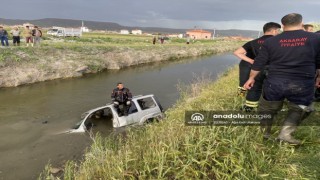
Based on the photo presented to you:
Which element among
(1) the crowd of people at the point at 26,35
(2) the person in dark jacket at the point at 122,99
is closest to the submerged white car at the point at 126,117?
(2) the person in dark jacket at the point at 122,99

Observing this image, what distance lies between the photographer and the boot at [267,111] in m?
5.14

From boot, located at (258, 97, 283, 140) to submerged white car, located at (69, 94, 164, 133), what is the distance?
6897mm

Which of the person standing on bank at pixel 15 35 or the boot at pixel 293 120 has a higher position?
the person standing on bank at pixel 15 35

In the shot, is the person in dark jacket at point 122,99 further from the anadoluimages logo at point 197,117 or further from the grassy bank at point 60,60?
the grassy bank at point 60,60

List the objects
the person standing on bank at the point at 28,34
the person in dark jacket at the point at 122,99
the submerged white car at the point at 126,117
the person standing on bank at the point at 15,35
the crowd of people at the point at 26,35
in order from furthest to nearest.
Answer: the person standing on bank at the point at 28,34 → the person standing on bank at the point at 15,35 → the crowd of people at the point at 26,35 → the person in dark jacket at the point at 122,99 → the submerged white car at the point at 126,117

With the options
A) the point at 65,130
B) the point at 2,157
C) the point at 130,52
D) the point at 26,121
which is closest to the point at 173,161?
the point at 2,157

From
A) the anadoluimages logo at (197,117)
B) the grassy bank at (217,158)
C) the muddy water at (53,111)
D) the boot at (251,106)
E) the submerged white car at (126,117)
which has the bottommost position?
the muddy water at (53,111)

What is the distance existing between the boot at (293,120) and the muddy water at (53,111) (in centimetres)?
790

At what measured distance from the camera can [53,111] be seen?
17969mm

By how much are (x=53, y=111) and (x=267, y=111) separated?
15.3 meters

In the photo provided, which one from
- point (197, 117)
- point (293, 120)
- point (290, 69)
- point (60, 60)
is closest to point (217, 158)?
point (197, 117)

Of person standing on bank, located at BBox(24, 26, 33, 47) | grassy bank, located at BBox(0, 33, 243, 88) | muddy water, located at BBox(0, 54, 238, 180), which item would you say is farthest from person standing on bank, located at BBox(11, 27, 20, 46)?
muddy water, located at BBox(0, 54, 238, 180)

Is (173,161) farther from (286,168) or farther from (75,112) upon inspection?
(75,112)

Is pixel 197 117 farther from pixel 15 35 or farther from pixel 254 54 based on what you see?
pixel 15 35
